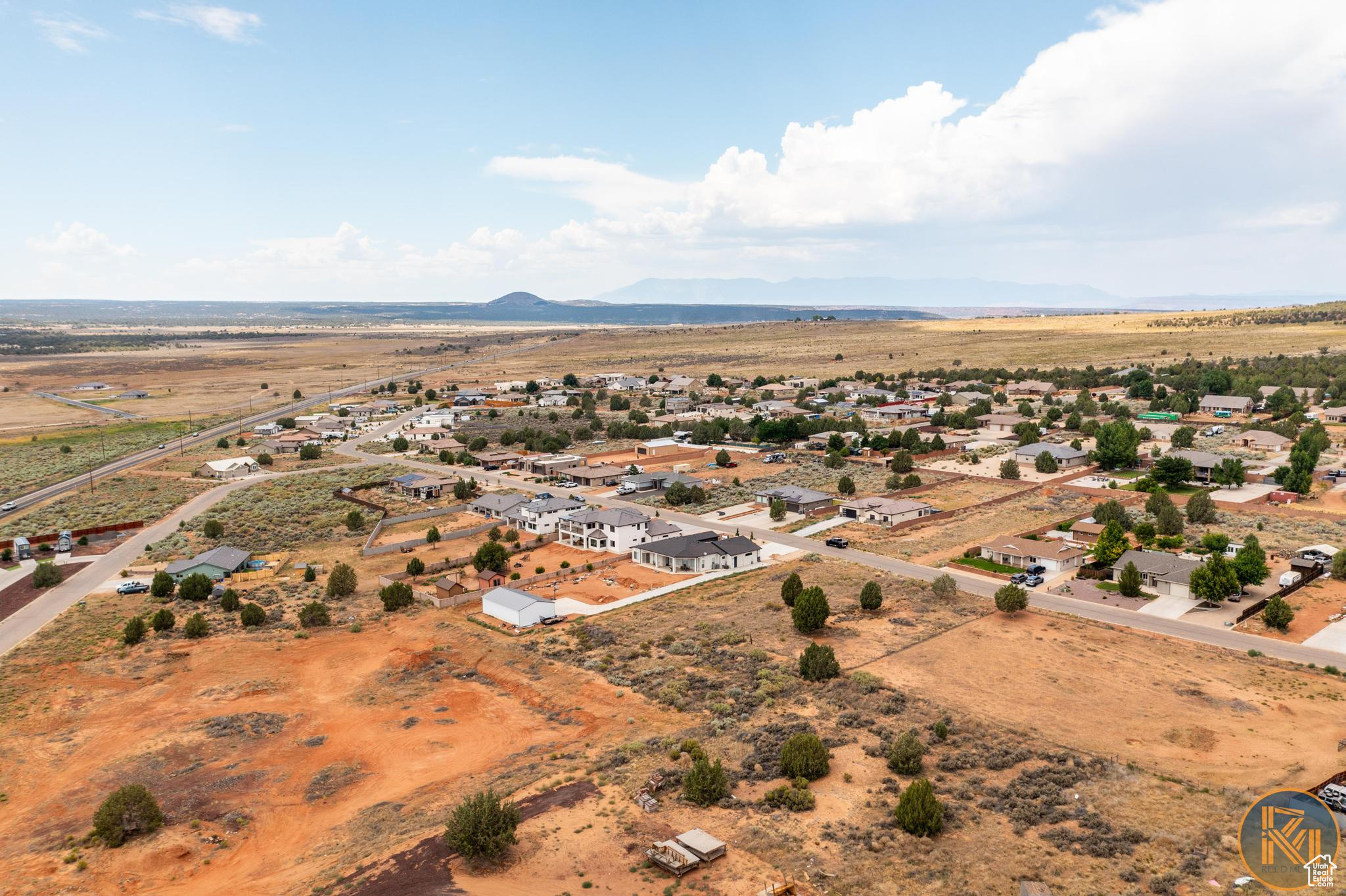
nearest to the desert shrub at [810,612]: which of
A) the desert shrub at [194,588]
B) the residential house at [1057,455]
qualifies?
the desert shrub at [194,588]

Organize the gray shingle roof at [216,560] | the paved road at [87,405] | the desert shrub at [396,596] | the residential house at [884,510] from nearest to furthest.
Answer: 1. the desert shrub at [396,596]
2. the gray shingle roof at [216,560]
3. the residential house at [884,510]
4. the paved road at [87,405]

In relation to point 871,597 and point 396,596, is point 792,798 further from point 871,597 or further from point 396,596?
point 396,596

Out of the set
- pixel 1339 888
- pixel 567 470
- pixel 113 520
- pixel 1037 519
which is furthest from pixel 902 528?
pixel 113 520

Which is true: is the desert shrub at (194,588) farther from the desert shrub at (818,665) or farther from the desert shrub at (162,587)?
the desert shrub at (818,665)

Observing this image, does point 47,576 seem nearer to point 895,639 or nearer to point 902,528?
point 895,639

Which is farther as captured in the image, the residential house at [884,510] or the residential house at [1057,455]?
the residential house at [1057,455]
